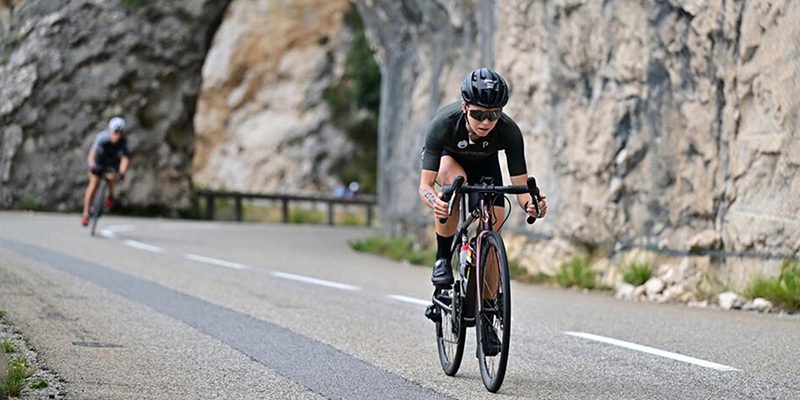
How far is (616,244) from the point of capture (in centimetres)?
1466

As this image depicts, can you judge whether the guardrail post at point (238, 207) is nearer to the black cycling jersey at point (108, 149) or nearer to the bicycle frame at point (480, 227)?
the black cycling jersey at point (108, 149)

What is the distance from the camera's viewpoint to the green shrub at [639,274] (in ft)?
45.1

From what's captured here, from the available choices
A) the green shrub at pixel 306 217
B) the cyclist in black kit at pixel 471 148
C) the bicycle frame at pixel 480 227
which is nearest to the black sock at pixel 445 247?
the cyclist in black kit at pixel 471 148

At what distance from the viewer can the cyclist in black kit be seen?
7.18m

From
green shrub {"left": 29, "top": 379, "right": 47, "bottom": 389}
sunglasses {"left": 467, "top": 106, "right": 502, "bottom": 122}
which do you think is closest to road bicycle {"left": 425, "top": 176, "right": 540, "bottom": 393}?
sunglasses {"left": 467, "top": 106, "right": 502, "bottom": 122}

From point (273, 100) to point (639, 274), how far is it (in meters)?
42.0

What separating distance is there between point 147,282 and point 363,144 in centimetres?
3725

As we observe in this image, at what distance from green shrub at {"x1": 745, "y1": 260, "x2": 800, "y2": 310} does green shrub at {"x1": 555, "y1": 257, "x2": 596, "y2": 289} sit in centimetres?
279

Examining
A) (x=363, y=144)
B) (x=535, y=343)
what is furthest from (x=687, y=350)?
(x=363, y=144)

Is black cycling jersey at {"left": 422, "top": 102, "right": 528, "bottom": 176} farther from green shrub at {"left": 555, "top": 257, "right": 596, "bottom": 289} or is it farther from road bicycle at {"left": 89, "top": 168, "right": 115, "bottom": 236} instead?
road bicycle at {"left": 89, "top": 168, "right": 115, "bottom": 236}

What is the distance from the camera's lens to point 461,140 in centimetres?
752

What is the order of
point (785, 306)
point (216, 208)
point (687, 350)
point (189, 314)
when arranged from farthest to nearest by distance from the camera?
point (216, 208)
point (785, 306)
point (189, 314)
point (687, 350)

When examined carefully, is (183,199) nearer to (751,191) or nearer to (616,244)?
(616,244)

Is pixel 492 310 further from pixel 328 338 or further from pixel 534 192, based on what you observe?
pixel 328 338
